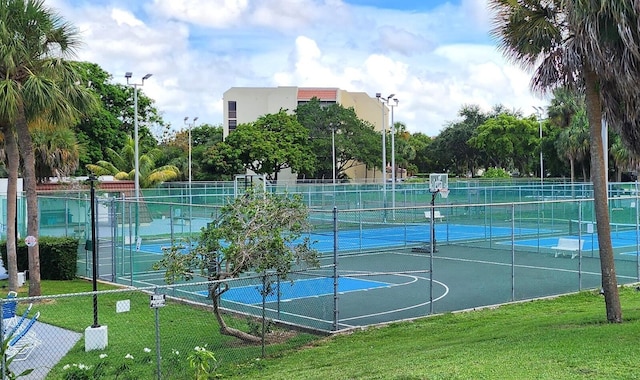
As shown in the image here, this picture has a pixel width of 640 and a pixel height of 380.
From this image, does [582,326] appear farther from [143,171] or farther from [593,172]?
[143,171]

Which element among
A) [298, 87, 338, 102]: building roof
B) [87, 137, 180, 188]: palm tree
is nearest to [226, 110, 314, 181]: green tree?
[87, 137, 180, 188]: palm tree

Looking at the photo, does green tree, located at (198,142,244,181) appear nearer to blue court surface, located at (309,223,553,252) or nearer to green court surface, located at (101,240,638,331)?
blue court surface, located at (309,223,553,252)

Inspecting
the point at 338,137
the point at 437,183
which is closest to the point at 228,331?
the point at 437,183

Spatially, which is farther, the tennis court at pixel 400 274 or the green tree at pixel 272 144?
the green tree at pixel 272 144

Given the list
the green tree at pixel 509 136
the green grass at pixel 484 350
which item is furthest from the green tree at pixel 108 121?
the green grass at pixel 484 350

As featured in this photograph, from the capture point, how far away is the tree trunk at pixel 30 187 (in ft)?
55.2

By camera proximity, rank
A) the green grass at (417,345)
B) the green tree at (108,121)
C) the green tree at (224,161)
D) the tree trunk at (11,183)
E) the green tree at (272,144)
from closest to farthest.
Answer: the green grass at (417,345) → the tree trunk at (11,183) → the green tree at (108,121) → the green tree at (224,161) → the green tree at (272,144)

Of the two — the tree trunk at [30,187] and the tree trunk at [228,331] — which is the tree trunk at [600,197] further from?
the tree trunk at [30,187]

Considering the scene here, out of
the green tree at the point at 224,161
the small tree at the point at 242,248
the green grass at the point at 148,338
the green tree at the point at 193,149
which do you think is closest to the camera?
the green grass at the point at 148,338

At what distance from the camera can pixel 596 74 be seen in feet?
39.4

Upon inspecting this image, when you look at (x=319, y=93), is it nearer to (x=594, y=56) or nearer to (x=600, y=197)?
(x=600, y=197)

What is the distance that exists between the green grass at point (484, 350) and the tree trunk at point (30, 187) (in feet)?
27.4

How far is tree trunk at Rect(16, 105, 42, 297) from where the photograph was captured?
16.8 m

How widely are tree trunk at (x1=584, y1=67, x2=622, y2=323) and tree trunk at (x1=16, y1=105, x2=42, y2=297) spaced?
12453 mm
